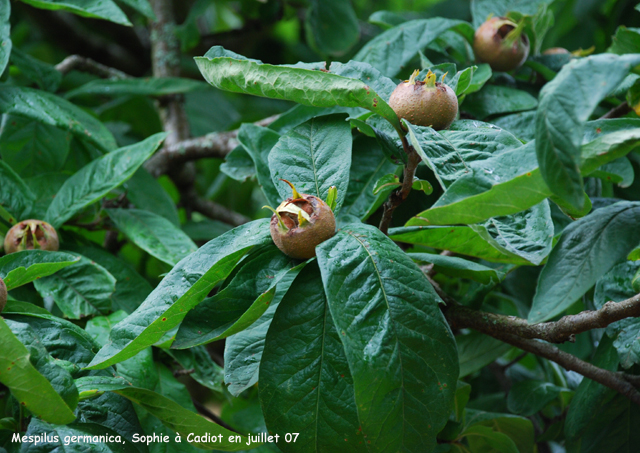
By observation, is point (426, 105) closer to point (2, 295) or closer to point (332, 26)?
point (2, 295)

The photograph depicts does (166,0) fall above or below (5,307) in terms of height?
above

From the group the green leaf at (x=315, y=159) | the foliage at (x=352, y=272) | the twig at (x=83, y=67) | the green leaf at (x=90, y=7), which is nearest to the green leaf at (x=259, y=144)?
the foliage at (x=352, y=272)

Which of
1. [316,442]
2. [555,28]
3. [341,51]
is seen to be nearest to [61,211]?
[316,442]

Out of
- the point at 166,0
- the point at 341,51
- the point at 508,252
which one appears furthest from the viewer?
the point at 166,0

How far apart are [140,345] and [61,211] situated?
20.5 inches

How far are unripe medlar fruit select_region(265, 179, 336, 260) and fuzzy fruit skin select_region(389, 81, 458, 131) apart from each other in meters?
0.18

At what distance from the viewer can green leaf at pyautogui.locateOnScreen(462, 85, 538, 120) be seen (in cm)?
121

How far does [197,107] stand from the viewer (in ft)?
8.13

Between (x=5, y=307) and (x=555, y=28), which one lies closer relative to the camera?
(x=5, y=307)

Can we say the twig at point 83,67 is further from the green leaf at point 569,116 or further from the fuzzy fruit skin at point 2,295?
the green leaf at point 569,116

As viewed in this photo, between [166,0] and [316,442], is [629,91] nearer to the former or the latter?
[316,442]

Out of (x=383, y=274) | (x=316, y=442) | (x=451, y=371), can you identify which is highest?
(x=383, y=274)

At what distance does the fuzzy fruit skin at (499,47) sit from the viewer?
128 cm

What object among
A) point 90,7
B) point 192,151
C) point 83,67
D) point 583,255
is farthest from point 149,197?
point 583,255
